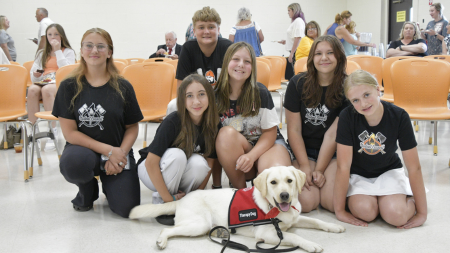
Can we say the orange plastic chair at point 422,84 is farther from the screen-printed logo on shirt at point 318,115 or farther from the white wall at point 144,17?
the white wall at point 144,17

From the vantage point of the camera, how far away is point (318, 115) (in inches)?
85.0

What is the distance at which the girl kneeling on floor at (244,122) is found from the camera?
2.02 meters

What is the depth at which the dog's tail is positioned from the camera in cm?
180

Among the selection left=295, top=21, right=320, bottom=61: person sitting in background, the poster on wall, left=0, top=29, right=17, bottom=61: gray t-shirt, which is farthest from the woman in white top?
left=0, top=29, right=17, bottom=61: gray t-shirt

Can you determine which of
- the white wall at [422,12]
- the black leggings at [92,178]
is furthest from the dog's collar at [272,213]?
the white wall at [422,12]

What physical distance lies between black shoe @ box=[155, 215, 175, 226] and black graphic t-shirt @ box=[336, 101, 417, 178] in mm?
996

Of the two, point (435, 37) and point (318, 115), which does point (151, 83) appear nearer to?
point (318, 115)

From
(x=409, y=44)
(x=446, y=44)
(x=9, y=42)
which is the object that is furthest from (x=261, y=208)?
(x=9, y=42)

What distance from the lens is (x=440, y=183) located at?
96.1 inches

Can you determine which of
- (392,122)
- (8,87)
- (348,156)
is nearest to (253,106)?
(348,156)

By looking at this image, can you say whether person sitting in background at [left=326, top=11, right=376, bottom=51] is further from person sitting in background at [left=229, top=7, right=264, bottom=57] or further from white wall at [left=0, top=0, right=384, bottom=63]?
white wall at [left=0, top=0, right=384, bottom=63]

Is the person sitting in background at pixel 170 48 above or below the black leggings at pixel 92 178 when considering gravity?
above

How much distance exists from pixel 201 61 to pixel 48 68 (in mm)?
2186

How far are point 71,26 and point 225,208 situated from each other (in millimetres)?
7658
